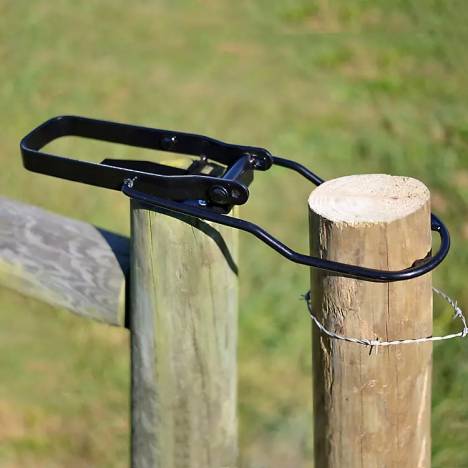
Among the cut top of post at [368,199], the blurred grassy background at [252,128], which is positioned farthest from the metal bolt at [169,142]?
the blurred grassy background at [252,128]

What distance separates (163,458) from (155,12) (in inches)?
173

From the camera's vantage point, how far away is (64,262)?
70.8 inches

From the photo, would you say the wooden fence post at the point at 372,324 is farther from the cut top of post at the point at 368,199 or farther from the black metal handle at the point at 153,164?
the black metal handle at the point at 153,164

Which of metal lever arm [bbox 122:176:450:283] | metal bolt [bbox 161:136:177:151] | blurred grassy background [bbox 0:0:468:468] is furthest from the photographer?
blurred grassy background [bbox 0:0:468:468]

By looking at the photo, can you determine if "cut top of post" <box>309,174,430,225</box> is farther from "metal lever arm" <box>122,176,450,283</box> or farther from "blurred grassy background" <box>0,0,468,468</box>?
"blurred grassy background" <box>0,0,468,468</box>

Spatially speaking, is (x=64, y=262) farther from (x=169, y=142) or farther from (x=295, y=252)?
(x=295, y=252)

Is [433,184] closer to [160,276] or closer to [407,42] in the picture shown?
[407,42]

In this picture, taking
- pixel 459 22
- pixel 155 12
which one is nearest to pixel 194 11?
pixel 155 12

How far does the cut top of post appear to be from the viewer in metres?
1.36

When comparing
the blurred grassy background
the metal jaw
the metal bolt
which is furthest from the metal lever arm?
the blurred grassy background

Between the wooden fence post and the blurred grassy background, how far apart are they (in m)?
1.35

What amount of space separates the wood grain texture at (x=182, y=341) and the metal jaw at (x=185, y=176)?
0.06m

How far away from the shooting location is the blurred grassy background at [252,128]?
10.0ft

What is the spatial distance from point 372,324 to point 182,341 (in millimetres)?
411
